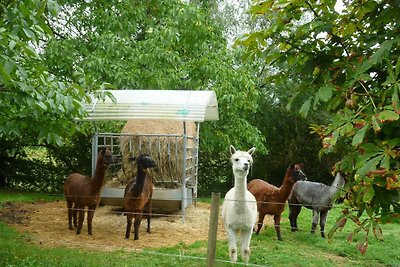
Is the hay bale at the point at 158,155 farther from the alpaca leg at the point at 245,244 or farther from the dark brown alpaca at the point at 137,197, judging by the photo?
the alpaca leg at the point at 245,244

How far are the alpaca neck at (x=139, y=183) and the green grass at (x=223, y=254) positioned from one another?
1078mm

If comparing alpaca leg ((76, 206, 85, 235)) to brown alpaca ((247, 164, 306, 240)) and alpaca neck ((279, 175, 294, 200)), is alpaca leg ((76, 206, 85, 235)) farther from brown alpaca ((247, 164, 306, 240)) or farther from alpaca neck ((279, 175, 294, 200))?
alpaca neck ((279, 175, 294, 200))

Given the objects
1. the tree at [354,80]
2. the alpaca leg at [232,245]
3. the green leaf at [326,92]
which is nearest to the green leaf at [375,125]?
the tree at [354,80]

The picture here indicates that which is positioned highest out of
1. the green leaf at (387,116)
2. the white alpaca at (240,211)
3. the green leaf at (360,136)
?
the green leaf at (387,116)

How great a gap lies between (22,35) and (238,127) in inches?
357

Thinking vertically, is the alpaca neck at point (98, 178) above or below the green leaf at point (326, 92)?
below

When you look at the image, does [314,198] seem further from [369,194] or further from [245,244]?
[369,194]

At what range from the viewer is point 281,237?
8.26 metres

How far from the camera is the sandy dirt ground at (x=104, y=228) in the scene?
7.39 meters

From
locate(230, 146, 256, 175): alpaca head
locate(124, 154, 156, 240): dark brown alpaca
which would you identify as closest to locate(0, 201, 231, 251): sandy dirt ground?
locate(124, 154, 156, 240): dark brown alpaca

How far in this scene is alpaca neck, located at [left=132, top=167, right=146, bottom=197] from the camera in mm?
7816

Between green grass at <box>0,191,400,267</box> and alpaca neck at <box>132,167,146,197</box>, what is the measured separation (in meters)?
1.08

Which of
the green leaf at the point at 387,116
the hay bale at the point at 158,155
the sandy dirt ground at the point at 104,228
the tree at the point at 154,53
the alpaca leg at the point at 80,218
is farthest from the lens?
the tree at the point at 154,53

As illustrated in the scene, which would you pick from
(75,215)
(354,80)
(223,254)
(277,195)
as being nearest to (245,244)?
(223,254)
